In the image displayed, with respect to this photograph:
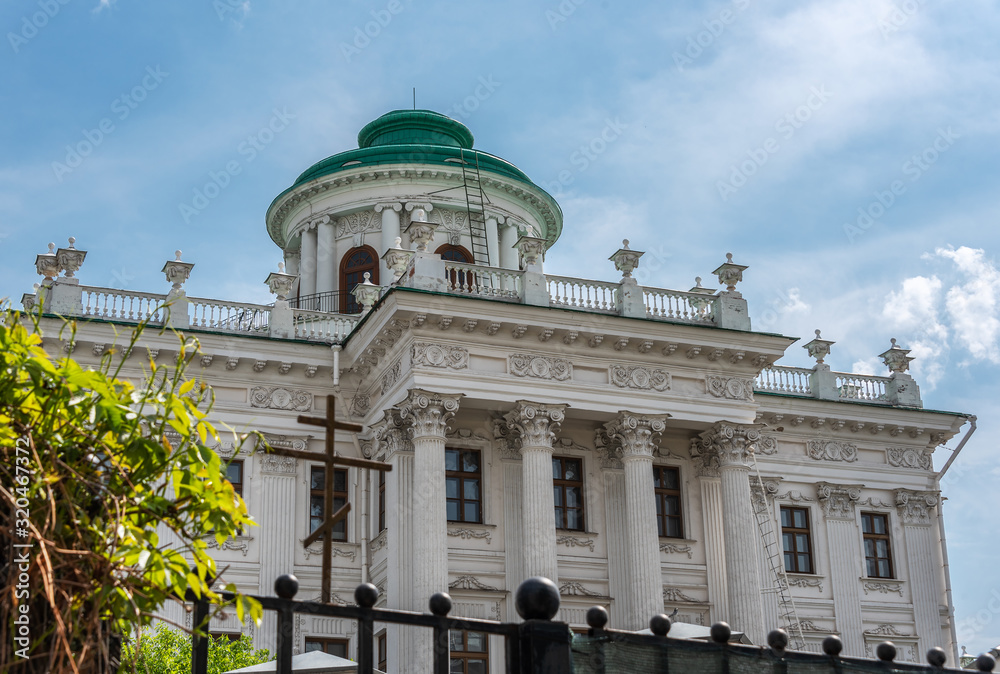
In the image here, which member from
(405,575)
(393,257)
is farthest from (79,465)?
(393,257)

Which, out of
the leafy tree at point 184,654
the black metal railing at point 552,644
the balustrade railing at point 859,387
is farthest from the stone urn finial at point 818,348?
the black metal railing at point 552,644

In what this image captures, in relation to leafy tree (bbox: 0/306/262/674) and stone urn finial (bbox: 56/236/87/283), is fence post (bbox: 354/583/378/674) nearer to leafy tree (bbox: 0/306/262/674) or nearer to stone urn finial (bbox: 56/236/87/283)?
leafy tree (bbox: 0/306/262/674)

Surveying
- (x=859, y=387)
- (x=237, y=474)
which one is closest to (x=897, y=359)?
(x=859, y=387)

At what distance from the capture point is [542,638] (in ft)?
15.2

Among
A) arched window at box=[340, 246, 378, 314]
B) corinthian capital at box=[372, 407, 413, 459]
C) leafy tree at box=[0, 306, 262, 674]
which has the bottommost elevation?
leafy tree at box=[0, 306, 262, 674]

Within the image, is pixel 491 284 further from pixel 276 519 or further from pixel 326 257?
pixel 326 257

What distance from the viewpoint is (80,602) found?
4.05 meters

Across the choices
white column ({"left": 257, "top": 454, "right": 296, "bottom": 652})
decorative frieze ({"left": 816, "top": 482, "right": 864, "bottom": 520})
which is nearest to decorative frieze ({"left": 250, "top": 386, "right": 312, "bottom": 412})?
white column ({"left": 257, "top": 454, "right": 296, "bottom": 652})

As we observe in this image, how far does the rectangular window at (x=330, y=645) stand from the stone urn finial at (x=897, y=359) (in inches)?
629

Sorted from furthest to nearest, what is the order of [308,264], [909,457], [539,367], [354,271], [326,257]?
1. [308,264]
2. [326,257]
3. [354,271]
4. [909,457]
5. [539,367]

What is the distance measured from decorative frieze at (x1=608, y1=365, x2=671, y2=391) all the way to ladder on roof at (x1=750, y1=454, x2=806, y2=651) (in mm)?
3679

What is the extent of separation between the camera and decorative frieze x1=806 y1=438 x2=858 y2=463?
99.6 ft

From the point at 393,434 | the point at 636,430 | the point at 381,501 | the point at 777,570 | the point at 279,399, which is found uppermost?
the point at 279,399

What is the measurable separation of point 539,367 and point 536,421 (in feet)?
3.84
